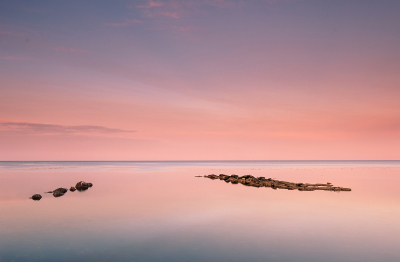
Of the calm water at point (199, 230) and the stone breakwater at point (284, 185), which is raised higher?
the stone breakwater at point (284, 185)

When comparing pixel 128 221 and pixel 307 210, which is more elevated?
pixel 307 210

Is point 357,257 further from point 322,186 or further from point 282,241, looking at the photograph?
point 322,186

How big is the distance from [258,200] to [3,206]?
25.1 m

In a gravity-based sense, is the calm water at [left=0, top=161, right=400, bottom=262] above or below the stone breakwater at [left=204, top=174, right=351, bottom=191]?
below

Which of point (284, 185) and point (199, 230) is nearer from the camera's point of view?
point (199, 230)

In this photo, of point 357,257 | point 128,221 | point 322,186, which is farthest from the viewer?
point 322,186

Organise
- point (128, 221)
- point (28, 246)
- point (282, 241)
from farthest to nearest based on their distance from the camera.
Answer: point (128, 221) < point (282, 241) < point (28, 246)

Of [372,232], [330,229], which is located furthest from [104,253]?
[372,232]

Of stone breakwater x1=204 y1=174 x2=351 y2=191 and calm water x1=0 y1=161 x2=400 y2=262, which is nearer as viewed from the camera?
calm water x1=0 y1=161 x2=400 y2=262

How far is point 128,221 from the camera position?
61.9 feet

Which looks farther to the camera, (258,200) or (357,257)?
(258,200)

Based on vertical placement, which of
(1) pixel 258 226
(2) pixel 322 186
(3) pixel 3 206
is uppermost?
(2) pixel 322 186

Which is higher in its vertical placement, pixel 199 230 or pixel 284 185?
pixel 284 185

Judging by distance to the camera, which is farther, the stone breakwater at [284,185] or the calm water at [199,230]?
the stone breakwater at [284,185]
